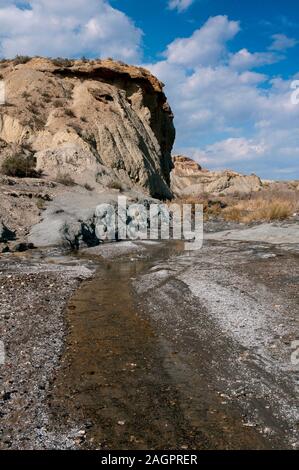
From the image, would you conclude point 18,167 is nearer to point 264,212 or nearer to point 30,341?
point 264,212

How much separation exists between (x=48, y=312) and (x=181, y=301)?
295 cm

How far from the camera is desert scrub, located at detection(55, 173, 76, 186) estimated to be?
2831cm

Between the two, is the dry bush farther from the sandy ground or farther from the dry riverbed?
the sandy ground

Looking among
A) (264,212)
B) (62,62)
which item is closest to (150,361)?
(264,212)

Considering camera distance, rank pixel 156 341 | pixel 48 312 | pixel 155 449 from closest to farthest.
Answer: pixel 155 449, pixel 156 341, pixel 48 312

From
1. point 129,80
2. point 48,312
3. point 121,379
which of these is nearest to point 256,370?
point 121,379

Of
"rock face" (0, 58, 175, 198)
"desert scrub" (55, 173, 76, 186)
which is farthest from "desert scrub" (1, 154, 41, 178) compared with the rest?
"desert scrub" (55, 173, 76, 186)

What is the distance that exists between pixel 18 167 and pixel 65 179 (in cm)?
287

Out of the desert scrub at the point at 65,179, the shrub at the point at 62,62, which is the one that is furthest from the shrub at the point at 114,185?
the shrub at the point at 62,62

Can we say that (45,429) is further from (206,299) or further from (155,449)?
(206,299)

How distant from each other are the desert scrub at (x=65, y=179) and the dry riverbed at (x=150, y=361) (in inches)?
591

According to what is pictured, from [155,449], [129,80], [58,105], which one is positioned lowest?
[155,449]

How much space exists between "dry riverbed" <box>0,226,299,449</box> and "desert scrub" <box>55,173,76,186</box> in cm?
1501

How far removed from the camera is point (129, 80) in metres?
42.2
